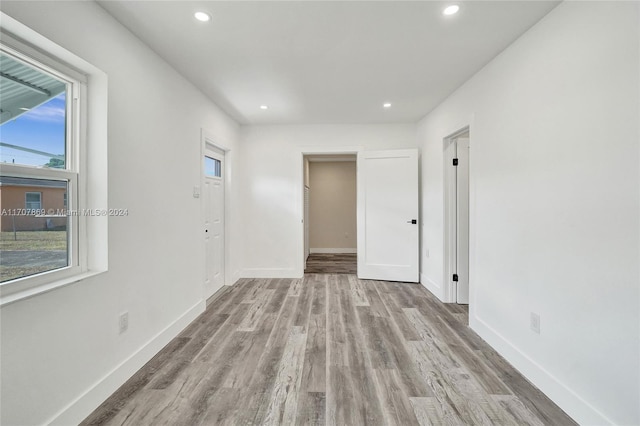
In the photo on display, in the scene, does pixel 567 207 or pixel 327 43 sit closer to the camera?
pixel 567 207

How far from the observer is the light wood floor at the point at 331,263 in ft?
16.5

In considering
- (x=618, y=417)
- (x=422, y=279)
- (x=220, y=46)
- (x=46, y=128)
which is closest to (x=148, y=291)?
(x=46, y=128)

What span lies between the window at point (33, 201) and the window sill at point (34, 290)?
0.41m

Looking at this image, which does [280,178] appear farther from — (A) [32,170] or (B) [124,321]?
(A) [32,170]

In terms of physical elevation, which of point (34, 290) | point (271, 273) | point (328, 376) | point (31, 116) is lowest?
point (328, 376)

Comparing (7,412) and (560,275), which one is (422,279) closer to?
(560,275)

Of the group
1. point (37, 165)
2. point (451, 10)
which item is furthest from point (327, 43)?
point (37, 165)

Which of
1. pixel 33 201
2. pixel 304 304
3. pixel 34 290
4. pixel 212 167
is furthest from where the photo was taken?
pixel 212 167

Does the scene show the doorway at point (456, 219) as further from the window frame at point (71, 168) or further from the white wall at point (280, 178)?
the window frame at point (71, 168)

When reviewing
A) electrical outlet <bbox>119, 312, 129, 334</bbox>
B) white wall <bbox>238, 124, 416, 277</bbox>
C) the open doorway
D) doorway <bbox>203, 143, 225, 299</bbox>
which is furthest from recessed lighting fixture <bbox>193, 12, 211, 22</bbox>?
the open doorway

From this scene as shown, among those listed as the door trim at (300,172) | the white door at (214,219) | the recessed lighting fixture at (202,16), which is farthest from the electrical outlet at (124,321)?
the door trim at (300,172)

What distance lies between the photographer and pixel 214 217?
3754 millimetres

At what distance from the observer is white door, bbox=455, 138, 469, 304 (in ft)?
11.0

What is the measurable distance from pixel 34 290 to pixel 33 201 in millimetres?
463
